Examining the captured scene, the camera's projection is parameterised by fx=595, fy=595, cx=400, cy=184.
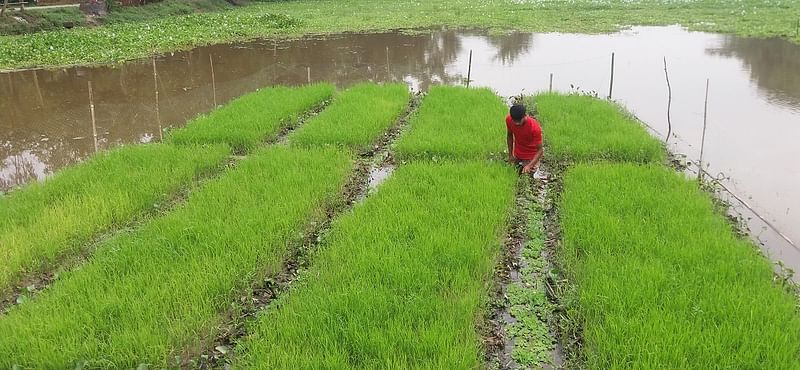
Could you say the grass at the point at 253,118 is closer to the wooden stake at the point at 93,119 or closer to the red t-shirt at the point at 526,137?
the wooden stake at the point at 93,119

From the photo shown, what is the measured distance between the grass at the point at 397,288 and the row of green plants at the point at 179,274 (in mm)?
362

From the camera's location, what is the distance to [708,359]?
9.28 ft

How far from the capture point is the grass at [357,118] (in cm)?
685

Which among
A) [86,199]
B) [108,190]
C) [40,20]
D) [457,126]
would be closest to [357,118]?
[457,126]

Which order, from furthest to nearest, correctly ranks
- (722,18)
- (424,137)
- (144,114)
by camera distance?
(722,18) < (144,114) < (424,137)

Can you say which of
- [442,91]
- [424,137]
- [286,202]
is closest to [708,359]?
[286,202]

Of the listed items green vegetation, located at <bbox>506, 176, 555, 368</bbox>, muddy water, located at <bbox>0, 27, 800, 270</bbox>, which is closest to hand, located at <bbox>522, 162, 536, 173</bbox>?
green vegetation, located at <bbox>506, 176, 555, 368</bbox>

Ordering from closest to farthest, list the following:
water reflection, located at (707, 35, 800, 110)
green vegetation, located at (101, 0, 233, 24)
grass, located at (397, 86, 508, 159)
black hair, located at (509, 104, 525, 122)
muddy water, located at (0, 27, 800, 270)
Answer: black hair, located at (509, 104, 525, 122) < grass, located at (397, 86, 508, 159) < muddy water, located at (0, 27, 800, 270) < water reflection, located at (707, 35, 800, 110) < green vegetation, located at (101, 0, 233, 24)

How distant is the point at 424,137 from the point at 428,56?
8.05 m

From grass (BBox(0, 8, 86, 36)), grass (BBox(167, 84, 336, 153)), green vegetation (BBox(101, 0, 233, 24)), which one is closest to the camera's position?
grass (BBox(167, 84, 336, 153))

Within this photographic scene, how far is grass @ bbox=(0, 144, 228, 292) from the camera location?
430 cm

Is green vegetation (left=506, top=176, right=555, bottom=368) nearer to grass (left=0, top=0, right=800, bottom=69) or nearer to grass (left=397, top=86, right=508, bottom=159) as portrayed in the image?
grass (left=397, top=86, right=508, bottom=159)

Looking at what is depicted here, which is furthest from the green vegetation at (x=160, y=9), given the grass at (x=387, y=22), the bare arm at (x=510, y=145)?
the bare arm at (x=510, y=145)

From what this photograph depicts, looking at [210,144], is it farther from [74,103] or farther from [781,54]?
[781,54]
